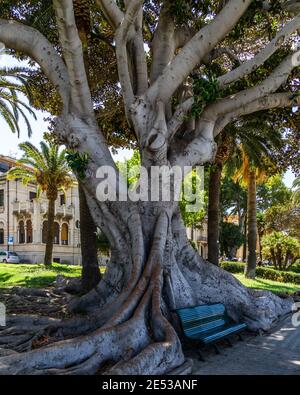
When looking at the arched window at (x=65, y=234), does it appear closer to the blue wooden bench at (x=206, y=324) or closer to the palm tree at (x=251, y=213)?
the palm tree at (x=251, y=213)

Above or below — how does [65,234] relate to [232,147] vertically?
below

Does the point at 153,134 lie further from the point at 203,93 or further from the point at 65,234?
the point at 65,234

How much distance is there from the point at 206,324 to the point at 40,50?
6392 mm

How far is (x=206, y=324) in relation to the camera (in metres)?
7.65

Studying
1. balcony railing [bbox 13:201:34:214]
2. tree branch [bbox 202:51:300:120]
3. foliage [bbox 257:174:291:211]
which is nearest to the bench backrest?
tree branch [bbox 202:51:300:120]

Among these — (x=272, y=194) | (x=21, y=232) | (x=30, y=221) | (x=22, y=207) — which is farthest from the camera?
(x=272, y=194)

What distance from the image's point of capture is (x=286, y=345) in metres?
8.14

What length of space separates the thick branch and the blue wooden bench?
15.6ft

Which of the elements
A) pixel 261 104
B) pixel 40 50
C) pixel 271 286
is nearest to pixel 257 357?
pixel 261 104

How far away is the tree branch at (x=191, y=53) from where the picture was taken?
360 inches

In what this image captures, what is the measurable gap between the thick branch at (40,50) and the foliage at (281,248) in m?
24.3

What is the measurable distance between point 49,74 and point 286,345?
7.10 metres

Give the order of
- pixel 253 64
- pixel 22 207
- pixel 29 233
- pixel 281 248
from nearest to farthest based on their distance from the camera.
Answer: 1. pixel 253 64
2. pixel 281 248
3. pixel 29 233
4. pixel 22 207

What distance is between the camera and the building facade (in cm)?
4600
